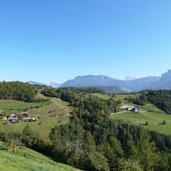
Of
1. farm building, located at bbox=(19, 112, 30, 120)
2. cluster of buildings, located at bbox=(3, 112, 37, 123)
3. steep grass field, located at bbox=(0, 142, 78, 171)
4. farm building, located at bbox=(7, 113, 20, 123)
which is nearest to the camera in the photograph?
steep grass field, located at bbox=(0, 142, 78, 171)

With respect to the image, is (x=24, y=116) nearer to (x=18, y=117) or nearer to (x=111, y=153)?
(x=18, y=117)

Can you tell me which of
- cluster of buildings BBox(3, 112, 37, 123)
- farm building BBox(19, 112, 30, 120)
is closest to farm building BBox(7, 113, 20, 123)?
cluster of buildings BBox(3, 112, 37, 123)

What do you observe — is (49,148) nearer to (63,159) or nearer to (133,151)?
(63,159)

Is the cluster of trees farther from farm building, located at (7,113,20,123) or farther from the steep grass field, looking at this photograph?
the steep grass field

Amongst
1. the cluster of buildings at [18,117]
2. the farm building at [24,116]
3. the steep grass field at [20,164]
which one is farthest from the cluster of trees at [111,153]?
the steep grass field at [20,164]

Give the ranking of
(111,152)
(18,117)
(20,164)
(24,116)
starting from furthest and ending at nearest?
1. (24,116)
2. (18,117)
3. (111,152)
4. (20,164)

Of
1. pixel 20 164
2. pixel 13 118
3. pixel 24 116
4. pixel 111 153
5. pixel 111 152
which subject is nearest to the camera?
pixel 20 164

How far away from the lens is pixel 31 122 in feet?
581

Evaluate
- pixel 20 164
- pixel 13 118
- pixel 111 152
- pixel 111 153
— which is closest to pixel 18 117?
pixel 13 118

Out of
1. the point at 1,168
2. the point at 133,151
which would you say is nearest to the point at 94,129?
the point at 133,151

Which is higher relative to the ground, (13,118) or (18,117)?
(18,117)

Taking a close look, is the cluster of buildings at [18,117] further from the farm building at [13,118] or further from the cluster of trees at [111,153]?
the cluster of trees at [111,153]

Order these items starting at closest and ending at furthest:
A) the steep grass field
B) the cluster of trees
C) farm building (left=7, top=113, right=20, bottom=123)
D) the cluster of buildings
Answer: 1. the steep grass field
2. the cluster of trees
3. farm building (left=7, top=113, right=20, bottom=123)
4. the cluster of buildings

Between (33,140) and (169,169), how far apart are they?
38.1 metres
